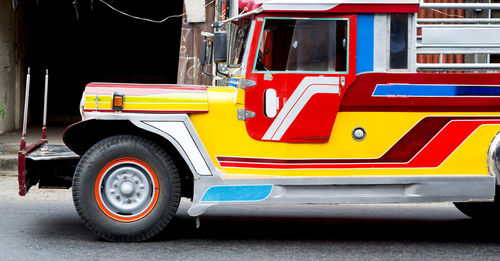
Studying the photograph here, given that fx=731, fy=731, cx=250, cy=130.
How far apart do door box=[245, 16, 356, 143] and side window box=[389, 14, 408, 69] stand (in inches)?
13.1

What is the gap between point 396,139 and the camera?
248 inches

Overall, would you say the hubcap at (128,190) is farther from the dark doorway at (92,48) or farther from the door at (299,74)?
the dark doorway at (92,48)

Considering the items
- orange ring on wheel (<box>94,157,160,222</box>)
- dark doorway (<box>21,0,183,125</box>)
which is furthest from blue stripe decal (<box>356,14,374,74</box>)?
dark doorway (<box>21,0,183,125</box>)

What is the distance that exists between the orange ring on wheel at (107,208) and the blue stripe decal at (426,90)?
6.62 feet

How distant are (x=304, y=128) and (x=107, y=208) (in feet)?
5.93

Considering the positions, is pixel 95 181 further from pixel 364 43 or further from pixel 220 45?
pixel 364 43

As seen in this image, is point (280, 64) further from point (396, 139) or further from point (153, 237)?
point (153, 237)

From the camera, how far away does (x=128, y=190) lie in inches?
244

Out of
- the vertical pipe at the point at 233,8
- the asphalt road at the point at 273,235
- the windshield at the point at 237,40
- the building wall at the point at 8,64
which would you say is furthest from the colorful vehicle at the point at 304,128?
the building wall at the point at 8,64

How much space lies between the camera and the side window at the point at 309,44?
6211 millimetres

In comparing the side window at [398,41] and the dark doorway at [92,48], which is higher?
the dark doorway at [92,48]

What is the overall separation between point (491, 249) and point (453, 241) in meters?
0.39

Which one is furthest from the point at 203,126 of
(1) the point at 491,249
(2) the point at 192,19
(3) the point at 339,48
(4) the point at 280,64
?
(2) the point at 192,19

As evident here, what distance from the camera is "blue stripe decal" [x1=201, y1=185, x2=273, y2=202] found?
6.20 metres
